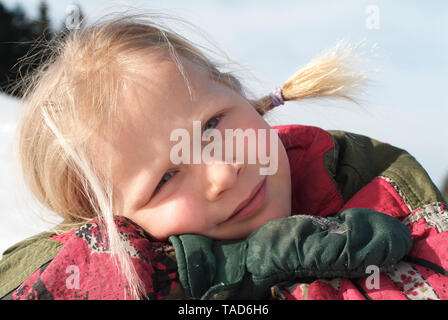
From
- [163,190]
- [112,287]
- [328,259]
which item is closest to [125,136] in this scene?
[163,190]

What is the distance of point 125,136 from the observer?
1.36 metres

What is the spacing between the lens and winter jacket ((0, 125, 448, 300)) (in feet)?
3.87

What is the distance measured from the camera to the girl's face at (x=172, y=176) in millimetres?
1343

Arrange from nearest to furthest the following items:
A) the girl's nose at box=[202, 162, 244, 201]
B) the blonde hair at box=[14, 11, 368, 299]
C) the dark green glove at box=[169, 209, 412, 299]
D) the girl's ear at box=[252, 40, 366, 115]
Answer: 1. the dark green glove at box=[169, 209, 412, 299]
2. the girl's nose at box=[202, 162, 244, 201]
3. the blonde hair at box=[14, 11, 368, 299]
4. the girl's ear at box=[252, 40, 366, 115]

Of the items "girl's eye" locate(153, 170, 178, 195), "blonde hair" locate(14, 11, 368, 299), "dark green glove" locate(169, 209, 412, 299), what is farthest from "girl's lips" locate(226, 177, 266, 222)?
"blonde hair" locate(14, 11, 368, 299)

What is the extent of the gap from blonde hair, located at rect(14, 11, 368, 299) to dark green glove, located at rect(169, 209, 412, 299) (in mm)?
187

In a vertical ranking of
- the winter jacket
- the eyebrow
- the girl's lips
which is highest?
the eyebrow

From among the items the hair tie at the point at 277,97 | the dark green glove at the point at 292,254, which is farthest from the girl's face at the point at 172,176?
the hair tie at the point at 277,97

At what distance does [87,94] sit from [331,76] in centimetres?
93

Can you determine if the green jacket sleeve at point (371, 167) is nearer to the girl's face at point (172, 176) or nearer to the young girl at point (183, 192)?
the young girl at point (183, 192)

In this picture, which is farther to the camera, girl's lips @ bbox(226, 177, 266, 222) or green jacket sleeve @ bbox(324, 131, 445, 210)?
green jacket sleeve @ bbox(324, 131, 445, 210)

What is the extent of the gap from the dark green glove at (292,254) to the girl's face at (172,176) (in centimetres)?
11

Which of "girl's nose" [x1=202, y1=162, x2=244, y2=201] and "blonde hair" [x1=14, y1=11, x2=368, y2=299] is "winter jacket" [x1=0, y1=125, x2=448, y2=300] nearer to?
"blonde hair" [x1=14, y1=11, x2=368, y2=299]
